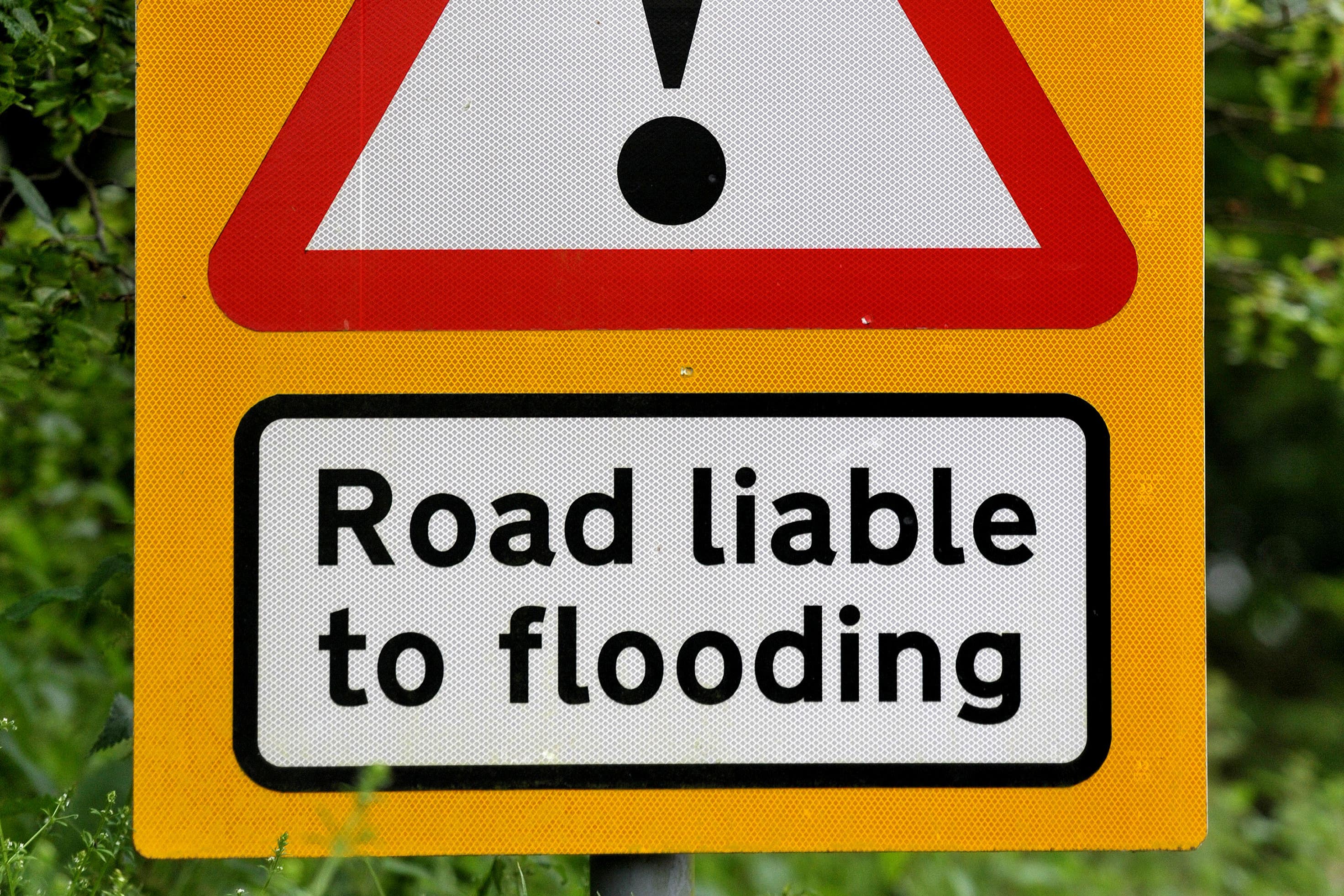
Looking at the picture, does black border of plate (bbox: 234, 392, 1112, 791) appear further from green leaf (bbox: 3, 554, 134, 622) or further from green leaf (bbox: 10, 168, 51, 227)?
green leaf (bbox: 10, 168, 51, 227)

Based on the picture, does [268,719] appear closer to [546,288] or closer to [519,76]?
[546,288]

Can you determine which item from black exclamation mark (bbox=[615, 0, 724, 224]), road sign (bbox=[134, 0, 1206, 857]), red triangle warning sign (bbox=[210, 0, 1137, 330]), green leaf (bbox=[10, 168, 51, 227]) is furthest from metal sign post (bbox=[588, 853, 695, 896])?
green leaf (bbox=[10, 168, 51, 227])

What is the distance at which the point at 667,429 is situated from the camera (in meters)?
1.21

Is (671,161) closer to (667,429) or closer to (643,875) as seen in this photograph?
(667,429)

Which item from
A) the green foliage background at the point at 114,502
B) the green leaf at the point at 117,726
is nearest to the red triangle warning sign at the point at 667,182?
the green foliage background at the point at 114,502

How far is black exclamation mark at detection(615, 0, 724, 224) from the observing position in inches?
48.4

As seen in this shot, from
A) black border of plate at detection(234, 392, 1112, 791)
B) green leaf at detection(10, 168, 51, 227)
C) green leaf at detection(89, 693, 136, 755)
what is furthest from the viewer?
green leaf at detection(10, 168, 51, 227)

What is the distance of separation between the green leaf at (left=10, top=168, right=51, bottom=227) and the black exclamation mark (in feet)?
2.89

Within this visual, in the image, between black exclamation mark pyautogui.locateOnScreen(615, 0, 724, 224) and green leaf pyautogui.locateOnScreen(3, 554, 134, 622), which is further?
green leaf pyautogui.locateOnScreen(3, 554, 134, 622)

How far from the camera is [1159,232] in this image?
4.08 feet

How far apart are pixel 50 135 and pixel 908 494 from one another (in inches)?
60.0

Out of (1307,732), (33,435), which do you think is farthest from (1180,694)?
(1307,732)

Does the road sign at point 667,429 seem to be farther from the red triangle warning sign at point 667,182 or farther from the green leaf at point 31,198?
the green leaf at point 31,198

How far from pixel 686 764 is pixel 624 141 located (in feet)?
2.05
